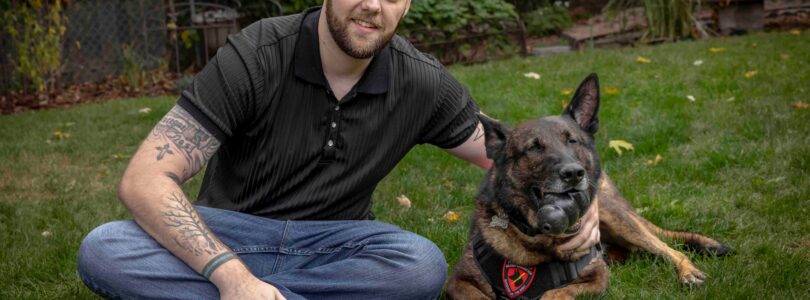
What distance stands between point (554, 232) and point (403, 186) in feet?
7.43

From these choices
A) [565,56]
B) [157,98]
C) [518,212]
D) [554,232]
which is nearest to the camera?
[554,232]

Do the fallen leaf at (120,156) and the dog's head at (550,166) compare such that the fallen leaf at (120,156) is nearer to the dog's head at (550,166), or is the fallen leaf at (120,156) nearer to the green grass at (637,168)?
the green grass at (637,168)

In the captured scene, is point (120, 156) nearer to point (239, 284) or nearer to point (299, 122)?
point (299, 122)

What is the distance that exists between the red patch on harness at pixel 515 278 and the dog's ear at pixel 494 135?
450 mm

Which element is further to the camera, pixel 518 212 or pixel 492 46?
pixel 492 46

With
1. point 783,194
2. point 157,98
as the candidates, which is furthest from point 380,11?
point 157,98

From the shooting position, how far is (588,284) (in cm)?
324

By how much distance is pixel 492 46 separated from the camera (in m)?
9.85

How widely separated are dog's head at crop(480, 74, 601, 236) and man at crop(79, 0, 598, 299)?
24cm

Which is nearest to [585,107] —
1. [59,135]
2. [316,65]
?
[316,65]

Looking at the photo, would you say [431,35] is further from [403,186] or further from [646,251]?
[646,251]

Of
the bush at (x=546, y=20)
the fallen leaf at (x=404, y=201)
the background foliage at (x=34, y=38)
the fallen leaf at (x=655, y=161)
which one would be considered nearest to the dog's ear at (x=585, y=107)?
the fallen leaf at (x=404, y=201)

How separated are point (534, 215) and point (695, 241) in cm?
108

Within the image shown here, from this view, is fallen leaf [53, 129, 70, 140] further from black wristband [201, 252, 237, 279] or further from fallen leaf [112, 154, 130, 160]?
black wristband [201, 252, 237, 279]
